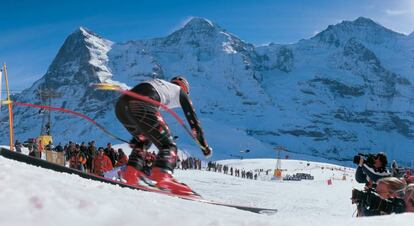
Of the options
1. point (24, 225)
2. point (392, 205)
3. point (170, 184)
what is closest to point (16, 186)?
point (24, 225)

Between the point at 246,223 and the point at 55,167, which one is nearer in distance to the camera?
the point at 246,223

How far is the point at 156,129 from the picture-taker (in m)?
4.80

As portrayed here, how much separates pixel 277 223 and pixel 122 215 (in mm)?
723

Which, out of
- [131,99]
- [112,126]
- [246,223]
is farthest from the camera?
[112,126]

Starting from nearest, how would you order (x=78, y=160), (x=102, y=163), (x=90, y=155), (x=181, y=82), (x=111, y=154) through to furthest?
1. (x=181, y=82)
2. (x=102, y=163)
3. (x=111, y=154)
4. (x=78, y=160)
5. (x=90, y=155)

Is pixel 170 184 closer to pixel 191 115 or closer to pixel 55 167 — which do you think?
pixel 191 115

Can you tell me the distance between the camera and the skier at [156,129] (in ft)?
15.8

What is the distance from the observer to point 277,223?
2301mm

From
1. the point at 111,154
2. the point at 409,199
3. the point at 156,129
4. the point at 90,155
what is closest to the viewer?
the point at 409,199

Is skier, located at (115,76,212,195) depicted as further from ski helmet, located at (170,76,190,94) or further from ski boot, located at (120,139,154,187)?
ski helmet, located at (170,76,190,94)

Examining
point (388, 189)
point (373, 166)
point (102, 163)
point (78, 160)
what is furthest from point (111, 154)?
point (388, 189)

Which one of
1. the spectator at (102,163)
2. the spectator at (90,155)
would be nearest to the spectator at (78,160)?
the spectator at (90,155)

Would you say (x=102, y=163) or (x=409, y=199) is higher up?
(x=409, y=199)

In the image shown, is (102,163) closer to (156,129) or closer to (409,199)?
(156,129)
